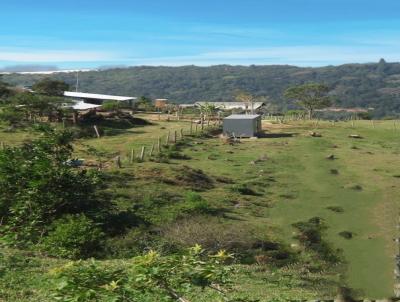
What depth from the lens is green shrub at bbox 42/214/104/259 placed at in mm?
18969

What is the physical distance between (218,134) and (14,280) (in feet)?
183

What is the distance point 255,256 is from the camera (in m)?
22.7

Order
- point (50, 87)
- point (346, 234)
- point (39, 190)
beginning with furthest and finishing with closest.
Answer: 1. point (50, 87)
2. point (346, 234)
3. point (39, 190)

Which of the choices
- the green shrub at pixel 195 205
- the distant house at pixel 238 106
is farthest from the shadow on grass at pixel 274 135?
the green shrub at pixel 195 205

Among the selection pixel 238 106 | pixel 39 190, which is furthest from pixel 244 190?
pixel 238 106

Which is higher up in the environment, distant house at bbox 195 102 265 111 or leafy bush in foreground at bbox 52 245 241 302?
leafy bush in foreground at bbox 52 245 241 302

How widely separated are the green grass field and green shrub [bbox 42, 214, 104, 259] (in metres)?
5.81

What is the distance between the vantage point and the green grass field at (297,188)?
69.5 ft

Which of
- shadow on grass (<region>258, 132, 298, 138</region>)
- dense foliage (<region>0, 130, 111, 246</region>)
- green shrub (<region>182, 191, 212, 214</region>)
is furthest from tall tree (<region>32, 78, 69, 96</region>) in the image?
dense foliage (<region>0, 130, 111, 246</region>)

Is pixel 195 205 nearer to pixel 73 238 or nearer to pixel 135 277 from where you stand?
pixel 73 238

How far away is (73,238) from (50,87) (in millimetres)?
77866

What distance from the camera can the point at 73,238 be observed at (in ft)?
64.2

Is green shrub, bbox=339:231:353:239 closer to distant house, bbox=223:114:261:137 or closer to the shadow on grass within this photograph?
distant house, bbox=223:114:261:137

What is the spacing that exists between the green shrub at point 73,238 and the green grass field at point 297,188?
19.0 feet
